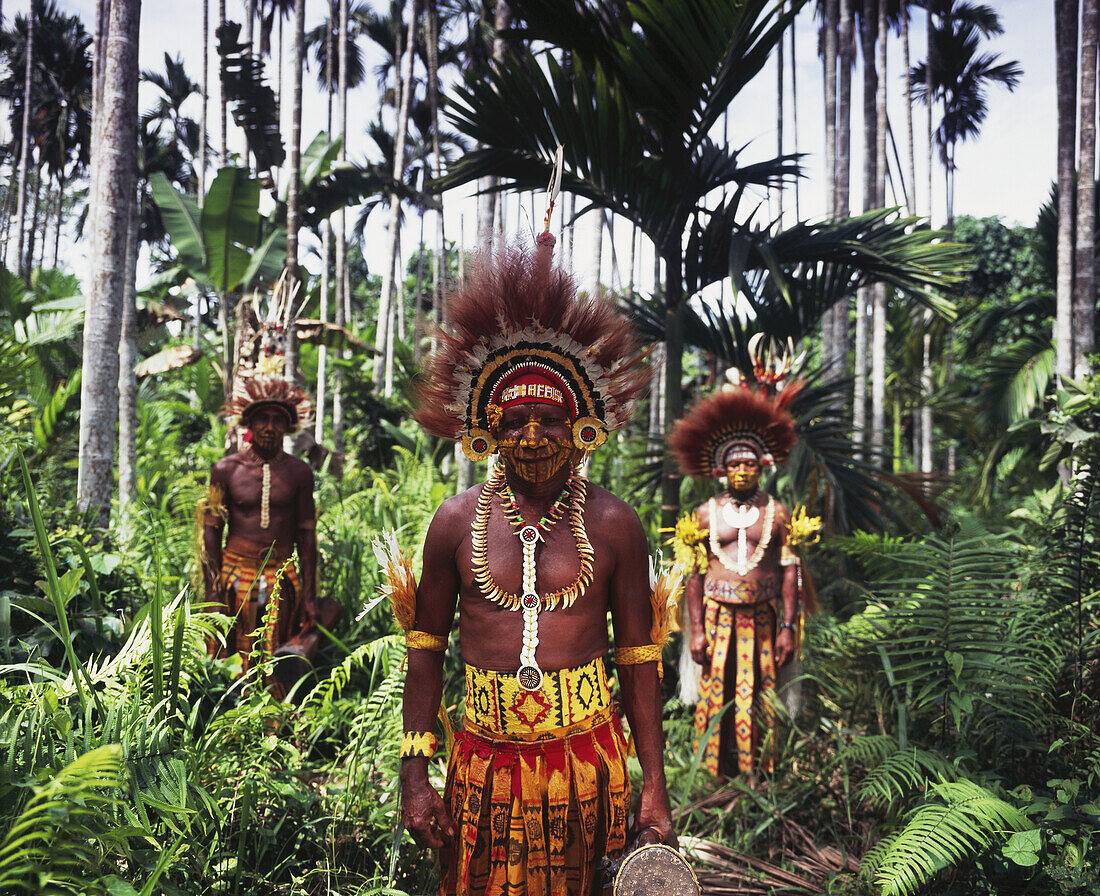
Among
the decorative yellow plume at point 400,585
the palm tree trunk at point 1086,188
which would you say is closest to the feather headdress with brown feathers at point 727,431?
the decorative yellow plume at point 400,585

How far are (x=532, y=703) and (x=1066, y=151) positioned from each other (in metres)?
8.83

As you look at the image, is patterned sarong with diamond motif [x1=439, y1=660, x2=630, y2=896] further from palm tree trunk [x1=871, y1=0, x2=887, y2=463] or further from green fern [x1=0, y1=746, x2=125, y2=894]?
palm tree trunk [x1=871, y1=0, x2=887, y2=463]

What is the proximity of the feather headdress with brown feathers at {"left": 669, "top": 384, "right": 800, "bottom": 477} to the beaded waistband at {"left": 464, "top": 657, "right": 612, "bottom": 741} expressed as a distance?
9.03ft

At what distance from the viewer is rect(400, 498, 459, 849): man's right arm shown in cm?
214

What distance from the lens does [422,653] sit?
2.24m

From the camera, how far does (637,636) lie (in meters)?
2.25

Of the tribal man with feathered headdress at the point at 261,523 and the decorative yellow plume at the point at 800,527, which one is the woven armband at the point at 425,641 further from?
the decorative yellow plume at the point at 800,527

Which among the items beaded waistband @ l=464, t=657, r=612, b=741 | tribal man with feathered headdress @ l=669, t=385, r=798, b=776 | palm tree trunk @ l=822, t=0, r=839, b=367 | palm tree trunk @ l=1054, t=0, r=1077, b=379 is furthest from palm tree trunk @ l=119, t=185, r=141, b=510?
palm tree trunk @ l=1054, t=0, r=1077, b=379

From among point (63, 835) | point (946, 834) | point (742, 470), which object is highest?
point (742, 470)

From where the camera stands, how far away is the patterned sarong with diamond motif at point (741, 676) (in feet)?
14.6

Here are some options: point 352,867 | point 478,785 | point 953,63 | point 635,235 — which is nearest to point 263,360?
point 635,235

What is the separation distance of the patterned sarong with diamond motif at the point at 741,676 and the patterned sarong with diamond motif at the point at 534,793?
2.45 m

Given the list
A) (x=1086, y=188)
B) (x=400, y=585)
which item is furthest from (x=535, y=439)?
(x=1086, y=188)

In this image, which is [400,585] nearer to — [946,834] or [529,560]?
[529,560]
